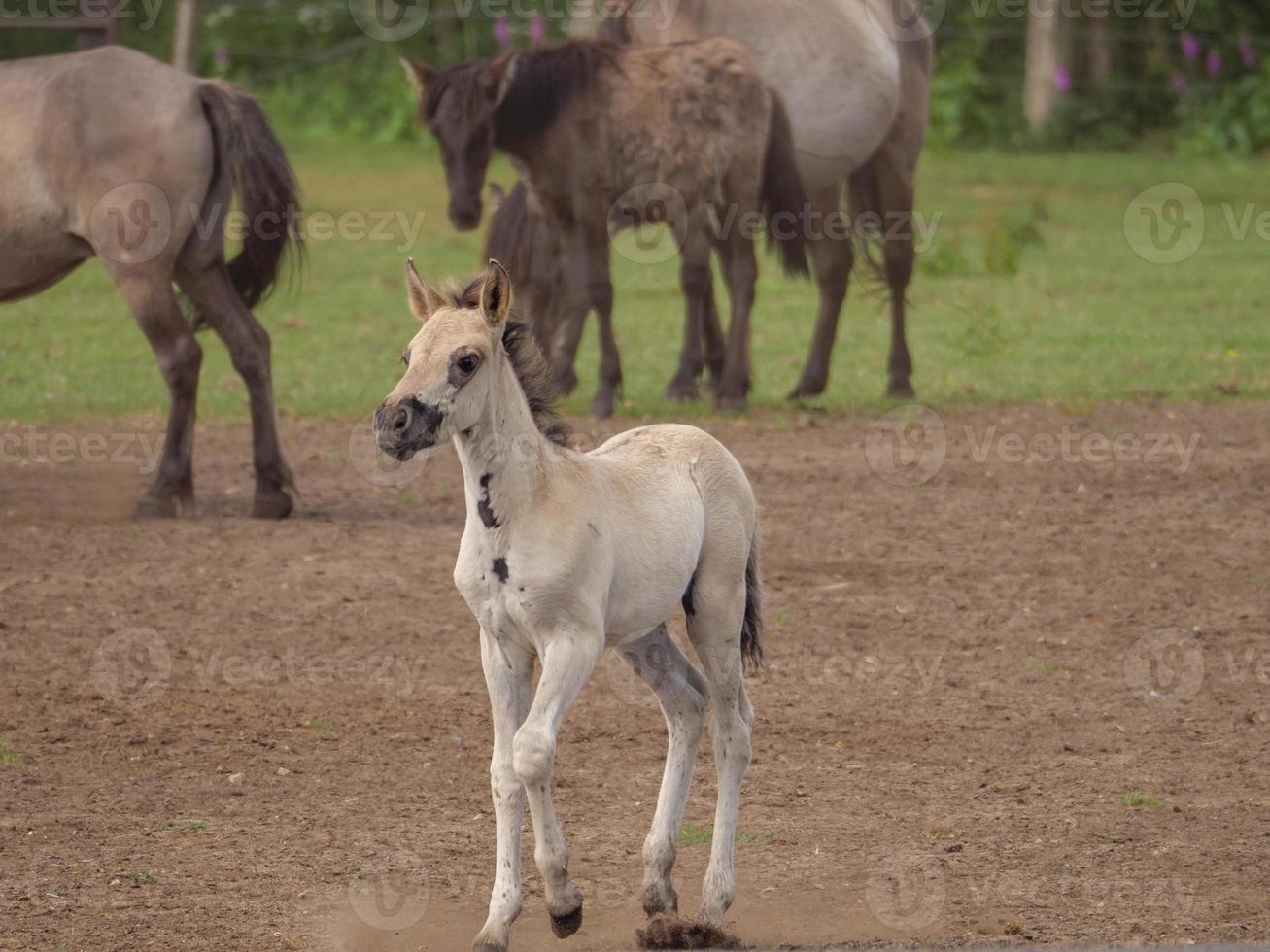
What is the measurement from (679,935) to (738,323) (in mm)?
7165

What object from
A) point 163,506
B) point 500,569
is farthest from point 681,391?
point 500,569

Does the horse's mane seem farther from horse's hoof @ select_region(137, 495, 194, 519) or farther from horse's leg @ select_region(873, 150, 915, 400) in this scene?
horse's leg @ select_region(873, 150, 915, 400)

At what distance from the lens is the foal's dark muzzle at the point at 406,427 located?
13.5 ft

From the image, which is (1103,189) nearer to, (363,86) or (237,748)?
(363,86)

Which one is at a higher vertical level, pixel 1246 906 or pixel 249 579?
pixel 1246 906

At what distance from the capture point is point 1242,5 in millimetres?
29172

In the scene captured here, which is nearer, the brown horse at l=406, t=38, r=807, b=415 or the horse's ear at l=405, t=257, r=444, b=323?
the horse's ear at l=405, t=257, r=444, b=323

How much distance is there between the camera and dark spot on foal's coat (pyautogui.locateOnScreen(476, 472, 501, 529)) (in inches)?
172

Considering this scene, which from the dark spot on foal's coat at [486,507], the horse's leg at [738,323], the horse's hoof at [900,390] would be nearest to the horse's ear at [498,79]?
the horse's leg at [738,323]

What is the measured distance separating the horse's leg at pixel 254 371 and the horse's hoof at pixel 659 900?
192 inches

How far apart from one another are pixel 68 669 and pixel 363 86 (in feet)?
74.4

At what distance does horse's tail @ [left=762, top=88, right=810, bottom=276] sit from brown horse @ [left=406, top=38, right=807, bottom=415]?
0.12 metres

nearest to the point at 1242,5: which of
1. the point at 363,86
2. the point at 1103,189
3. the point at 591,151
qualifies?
the point at 1103,189

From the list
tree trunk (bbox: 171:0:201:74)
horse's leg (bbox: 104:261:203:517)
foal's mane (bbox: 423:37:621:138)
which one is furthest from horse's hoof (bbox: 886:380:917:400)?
tree trunk (bbox: 171:0:201:74)
